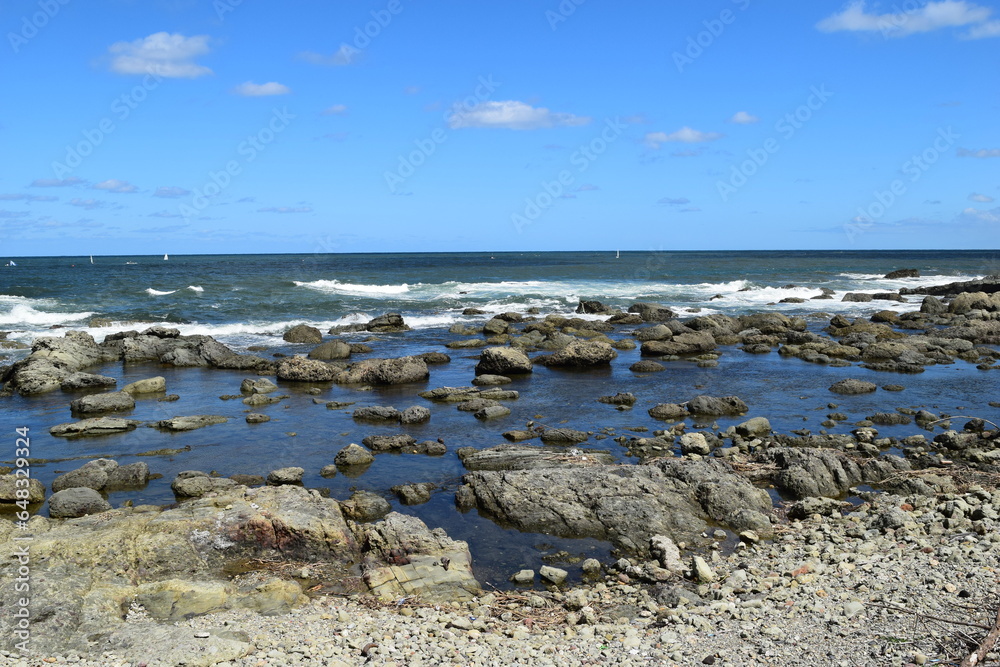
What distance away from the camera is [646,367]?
893 inches

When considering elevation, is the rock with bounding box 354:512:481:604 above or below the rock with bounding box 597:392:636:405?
below

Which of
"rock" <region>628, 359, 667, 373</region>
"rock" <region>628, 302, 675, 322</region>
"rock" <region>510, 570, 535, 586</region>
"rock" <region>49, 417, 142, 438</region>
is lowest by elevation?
"rock" <region>510, 570, 535, 586</region>

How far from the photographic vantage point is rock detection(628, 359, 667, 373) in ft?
74.0

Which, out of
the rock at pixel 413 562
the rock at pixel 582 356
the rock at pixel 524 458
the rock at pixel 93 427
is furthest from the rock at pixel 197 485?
the rock at pixel 582 356

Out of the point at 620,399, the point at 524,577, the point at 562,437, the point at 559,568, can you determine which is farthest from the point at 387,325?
the point at 524,577

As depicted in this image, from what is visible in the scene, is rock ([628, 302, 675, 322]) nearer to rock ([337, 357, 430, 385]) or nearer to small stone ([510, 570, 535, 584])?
rock ([337, 357, 430, 385])

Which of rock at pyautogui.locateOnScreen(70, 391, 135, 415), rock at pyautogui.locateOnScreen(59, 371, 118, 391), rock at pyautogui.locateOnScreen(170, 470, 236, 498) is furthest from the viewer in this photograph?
rock at pyautogui.locateOnScreen(59, 371, 118, 391)

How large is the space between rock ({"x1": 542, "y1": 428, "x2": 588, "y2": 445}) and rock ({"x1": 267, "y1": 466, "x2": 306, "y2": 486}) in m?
4.71

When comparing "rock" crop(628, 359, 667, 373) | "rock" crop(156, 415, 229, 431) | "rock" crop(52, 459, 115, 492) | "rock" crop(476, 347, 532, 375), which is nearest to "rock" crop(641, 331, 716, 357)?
"rock" crop(628, 359, 667, 373)

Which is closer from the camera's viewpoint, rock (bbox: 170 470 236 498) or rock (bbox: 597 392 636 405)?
rock (bbox: 170 470 236 498)

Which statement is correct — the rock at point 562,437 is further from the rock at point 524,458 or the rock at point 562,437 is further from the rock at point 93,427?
the rock at point 93,427

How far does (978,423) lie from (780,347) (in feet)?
38.7

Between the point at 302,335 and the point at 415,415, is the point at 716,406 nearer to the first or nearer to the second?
the point at 415,415

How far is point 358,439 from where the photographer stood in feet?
49.2
